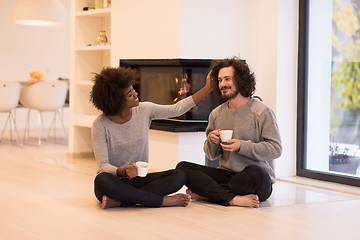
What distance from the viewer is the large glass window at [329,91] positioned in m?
4.58

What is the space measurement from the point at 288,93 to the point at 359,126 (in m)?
0.69

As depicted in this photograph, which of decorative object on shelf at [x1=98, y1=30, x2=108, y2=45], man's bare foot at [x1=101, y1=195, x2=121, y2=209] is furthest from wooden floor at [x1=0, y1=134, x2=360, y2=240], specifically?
decorative object on shelf at [x1=98, y1=30, x2=108, y2=45]

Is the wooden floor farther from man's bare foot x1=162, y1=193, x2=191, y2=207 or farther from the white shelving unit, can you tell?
the white shelving unit

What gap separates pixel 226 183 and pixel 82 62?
289 centimetres

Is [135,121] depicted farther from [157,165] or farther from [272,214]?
[157,165]

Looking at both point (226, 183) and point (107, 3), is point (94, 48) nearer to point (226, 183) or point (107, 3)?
point (107, 3)

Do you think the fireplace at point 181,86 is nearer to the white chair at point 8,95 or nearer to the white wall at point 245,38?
the white wall at point 245,38

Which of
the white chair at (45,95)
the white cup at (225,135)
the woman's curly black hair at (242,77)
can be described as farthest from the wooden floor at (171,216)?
the white chair at (45,95)

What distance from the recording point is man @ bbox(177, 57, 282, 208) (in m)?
3.57

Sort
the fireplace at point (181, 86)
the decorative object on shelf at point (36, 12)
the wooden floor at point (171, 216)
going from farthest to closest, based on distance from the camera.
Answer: the decorative object on shelf at point (36, 12) → the fireplace at point (181, 86) → the wooden floor at point (171, 216)

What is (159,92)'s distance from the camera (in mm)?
5113

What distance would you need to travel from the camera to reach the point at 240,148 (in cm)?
352

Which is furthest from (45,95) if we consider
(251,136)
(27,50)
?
(251,136)

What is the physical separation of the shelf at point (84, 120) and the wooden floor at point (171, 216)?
124 centimetres
